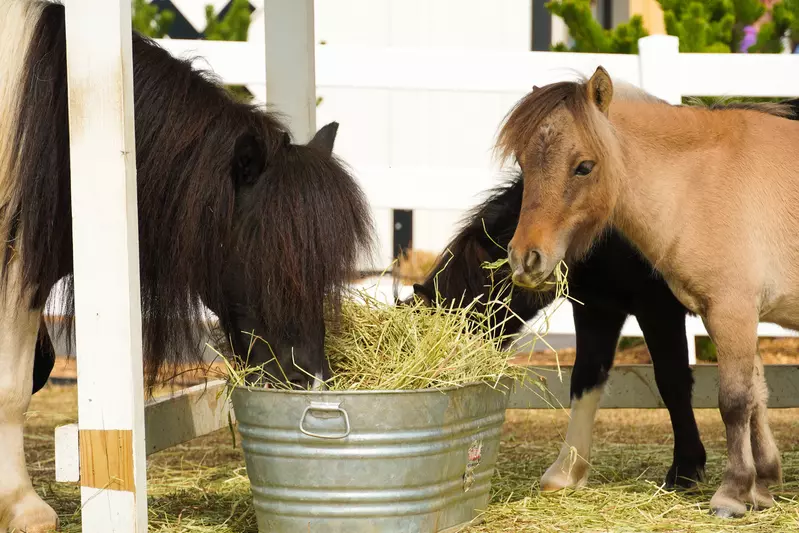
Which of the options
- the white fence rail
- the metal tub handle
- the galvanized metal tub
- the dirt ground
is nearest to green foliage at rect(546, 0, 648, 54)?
the white fence rail

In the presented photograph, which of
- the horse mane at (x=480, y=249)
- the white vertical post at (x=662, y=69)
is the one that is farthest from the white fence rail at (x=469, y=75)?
the horse mane at (x=480, y=249)

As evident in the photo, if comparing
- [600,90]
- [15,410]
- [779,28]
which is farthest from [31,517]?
[779,28]

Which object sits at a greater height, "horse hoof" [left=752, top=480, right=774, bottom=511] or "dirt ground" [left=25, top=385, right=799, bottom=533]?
"horse hoof" [left=752, top=480, right=774, bottom=511]

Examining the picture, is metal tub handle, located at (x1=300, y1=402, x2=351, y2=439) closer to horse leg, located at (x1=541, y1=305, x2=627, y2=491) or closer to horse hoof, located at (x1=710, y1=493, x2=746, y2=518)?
horse hoof, located at (x1=710, y1=493, x2=746, y2=518)

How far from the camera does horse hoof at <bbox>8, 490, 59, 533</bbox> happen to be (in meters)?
3.19

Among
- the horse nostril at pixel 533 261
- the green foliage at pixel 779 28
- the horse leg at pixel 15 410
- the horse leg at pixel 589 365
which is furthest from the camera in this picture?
the green foliage at pixel 779 28

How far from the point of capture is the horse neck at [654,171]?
3641 millimetres

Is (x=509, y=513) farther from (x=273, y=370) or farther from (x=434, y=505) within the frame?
(x=273, y=370)

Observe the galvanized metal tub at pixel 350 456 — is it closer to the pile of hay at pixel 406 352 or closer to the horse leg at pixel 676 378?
Result: the pile of hay at pixel 406 352

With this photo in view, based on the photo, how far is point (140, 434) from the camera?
293cm

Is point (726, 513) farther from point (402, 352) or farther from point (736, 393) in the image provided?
point (402, 352)

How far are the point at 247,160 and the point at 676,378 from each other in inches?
83.6

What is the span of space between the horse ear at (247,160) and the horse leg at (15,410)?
813mm

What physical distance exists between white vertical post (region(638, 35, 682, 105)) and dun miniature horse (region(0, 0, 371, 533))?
9.15 ft
